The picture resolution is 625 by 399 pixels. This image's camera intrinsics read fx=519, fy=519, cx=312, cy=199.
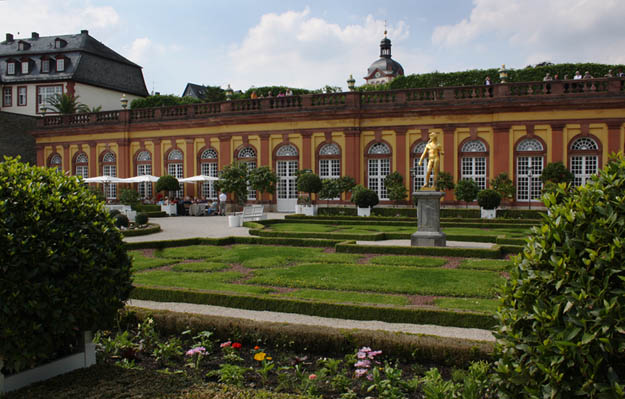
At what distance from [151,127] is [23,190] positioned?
32.3m

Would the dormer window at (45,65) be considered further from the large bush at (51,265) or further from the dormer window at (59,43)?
the large bush at (51,265)

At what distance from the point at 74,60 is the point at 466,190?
3540 centimetres

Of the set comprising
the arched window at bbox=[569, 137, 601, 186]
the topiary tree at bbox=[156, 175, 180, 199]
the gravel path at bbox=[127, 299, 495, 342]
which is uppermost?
the arched window at bbox=[569, 137, 601, 186]

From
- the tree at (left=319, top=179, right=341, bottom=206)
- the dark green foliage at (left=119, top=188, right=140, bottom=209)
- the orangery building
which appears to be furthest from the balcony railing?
the dark green foliage at (left=119, top=188, right=140, bottom=209)

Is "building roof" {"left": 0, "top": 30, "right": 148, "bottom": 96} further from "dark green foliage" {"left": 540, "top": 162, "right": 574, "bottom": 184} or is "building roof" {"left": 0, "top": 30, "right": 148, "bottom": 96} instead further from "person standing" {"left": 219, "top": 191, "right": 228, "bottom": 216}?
"dark green foliage" {"left": 540, "top": 162, "right": 574, "bottom": 184}

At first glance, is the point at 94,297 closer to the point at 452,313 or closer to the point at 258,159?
the point at 452,313

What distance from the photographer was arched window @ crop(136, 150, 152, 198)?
117 feet

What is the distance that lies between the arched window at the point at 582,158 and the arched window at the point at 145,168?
26.2 m

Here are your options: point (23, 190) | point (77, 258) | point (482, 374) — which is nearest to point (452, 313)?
point (482, 374)

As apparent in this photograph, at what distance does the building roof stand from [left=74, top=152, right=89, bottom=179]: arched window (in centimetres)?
975

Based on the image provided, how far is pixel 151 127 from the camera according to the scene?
35.0 metres

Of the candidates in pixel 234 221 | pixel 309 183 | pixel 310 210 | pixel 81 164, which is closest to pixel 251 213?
pixel 234 221

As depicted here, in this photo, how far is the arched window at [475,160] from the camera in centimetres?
2886

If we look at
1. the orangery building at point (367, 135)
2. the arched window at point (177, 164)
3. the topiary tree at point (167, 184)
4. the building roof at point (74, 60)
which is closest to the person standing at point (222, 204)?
the orangery building at point (367, 135)
